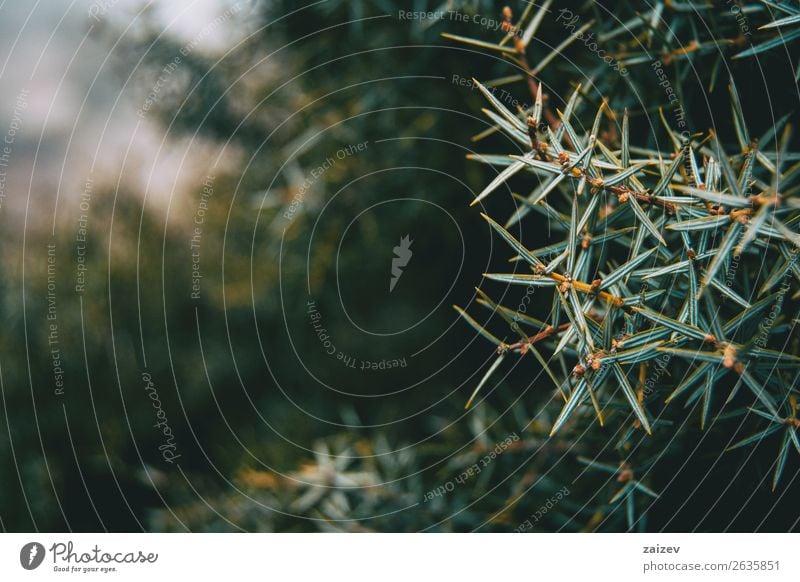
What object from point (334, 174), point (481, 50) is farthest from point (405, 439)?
point (481, 50)

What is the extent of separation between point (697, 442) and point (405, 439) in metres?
0.38

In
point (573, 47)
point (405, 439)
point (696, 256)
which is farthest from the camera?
point (405, 439)

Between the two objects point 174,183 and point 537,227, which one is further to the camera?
point 174,183

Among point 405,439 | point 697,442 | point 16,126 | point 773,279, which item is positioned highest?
point 16,126

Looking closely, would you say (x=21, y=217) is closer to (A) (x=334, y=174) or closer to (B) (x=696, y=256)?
(A) (x=334, y=174)

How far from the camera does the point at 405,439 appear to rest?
66 centimetres
